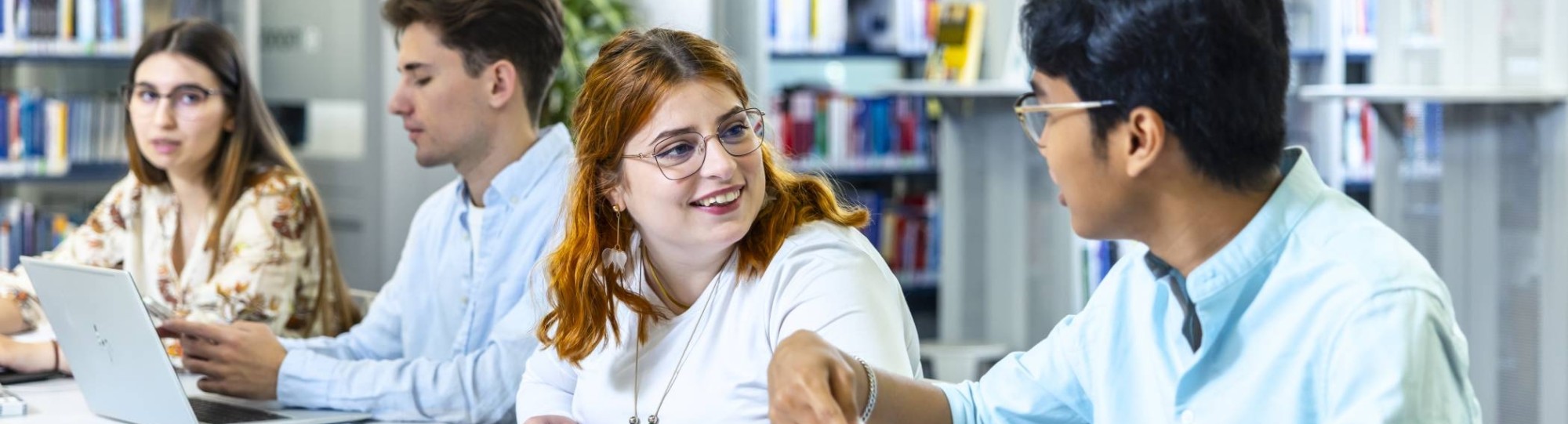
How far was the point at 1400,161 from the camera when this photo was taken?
130 inches

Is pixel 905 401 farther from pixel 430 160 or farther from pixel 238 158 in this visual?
pixel 238 158

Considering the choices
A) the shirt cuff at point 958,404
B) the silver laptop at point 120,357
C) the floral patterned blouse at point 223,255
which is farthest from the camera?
the floral patterned blouse at point 223,255

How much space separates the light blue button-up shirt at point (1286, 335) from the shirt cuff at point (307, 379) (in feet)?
3.36

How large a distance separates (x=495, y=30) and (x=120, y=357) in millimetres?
740

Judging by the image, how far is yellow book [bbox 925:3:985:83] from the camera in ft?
14.8

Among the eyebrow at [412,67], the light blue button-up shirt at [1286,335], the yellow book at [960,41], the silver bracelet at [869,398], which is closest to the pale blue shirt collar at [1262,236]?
the light blue button-up shirt at [1286,335]

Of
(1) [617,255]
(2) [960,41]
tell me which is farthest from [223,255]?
(2) [960,41]

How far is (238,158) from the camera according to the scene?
264cm

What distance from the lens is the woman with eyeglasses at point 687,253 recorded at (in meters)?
1.61

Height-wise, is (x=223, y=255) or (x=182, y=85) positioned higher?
(x=182, y=85)

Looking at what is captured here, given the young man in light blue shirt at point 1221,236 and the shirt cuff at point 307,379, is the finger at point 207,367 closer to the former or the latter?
the shirt cuff at point 307,379

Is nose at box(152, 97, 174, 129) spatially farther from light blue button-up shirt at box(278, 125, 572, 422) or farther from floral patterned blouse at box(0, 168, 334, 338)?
light blue button-up shirt at box(278, 125, 572, 422)

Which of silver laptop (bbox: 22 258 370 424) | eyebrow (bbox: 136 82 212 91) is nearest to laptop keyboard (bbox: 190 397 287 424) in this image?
silver laptop (bbox: 22 258 370 424)

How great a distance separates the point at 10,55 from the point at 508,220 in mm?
2898
